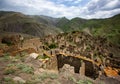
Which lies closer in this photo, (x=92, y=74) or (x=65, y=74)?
(x=65, y=74)

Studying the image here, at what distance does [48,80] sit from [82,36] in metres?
66.4

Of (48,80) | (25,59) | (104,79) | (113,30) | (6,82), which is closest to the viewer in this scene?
(6,82)

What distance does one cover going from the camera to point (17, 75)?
6516 millimetres

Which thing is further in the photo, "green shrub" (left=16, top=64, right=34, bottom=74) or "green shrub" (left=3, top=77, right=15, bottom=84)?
"green shrub" (left=16, top=64, right=34, bottom=74)

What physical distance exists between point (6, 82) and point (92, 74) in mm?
9037

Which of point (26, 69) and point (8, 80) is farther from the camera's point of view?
point (26, 69)

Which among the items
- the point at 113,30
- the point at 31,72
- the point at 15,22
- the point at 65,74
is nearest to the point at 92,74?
the point at 65,74

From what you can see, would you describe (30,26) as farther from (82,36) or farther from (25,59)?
(25,59)

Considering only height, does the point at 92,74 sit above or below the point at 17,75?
below

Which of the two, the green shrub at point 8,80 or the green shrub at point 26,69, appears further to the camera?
the green shrub at point 26,69

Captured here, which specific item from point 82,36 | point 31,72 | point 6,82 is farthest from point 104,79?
point 82,36

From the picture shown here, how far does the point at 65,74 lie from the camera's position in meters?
7.23

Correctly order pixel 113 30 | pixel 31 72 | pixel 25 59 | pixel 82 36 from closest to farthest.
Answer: pixel 31 72, pixel 25 59, pixel 82 36, pixel 113 30

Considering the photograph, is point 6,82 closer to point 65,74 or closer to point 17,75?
point 17,75
